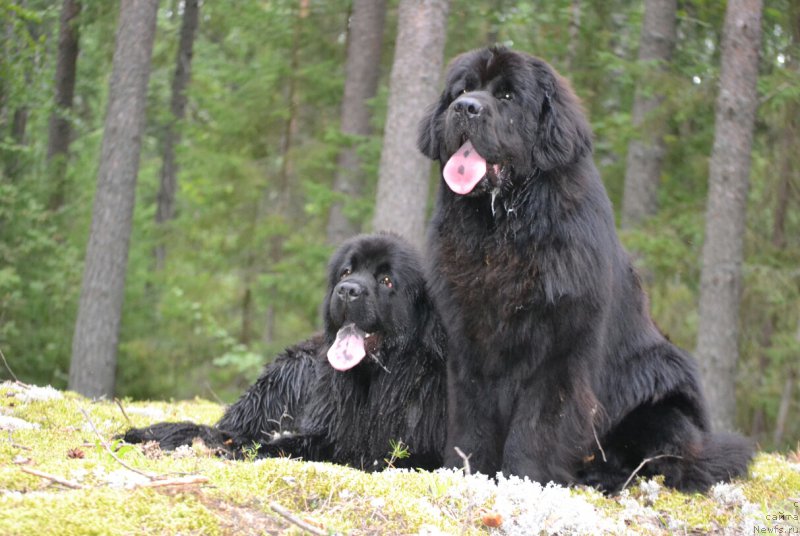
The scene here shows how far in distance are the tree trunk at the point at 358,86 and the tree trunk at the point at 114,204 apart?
134 inches

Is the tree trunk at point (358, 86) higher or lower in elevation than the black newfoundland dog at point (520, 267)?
higher

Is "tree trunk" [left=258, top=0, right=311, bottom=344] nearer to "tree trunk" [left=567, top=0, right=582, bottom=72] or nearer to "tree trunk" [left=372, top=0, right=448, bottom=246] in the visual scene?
"tree trunk" [left=567, top=0, right=582, bottom=72]

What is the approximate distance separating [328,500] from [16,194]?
1142cm

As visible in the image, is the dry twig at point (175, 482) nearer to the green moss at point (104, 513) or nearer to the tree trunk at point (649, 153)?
the green moss at point (104, 513)

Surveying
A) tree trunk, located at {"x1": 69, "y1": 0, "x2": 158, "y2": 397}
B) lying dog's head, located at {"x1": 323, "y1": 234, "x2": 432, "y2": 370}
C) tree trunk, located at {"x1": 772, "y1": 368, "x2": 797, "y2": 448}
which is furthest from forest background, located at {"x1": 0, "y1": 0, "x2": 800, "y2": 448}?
lying dog's head, located at {"x1": 323, "y1": 234, "x2": 432, "y2": 370}

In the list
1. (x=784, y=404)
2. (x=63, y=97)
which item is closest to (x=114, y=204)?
(x=63, y=97)

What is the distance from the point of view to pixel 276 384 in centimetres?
580

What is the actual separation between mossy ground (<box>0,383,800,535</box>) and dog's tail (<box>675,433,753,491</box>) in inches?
3.8

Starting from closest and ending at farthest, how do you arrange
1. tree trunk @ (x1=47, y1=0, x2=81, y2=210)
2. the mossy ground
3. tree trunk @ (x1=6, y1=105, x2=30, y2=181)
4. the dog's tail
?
the mossy ground
the dog's tail
tree trunk @ (x1=6, y1=105, x2=30, y2=181)
tree trunk @ (x1=47, y1=0, x2=81, y2=210)

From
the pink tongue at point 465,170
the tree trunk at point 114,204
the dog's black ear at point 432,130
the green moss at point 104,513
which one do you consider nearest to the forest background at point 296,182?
the tree trunk at point 114,204

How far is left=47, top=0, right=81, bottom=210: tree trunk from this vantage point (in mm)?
14117

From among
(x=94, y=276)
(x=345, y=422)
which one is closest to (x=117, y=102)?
(x=94, y=276)

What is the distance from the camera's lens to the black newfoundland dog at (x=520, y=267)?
165 inches

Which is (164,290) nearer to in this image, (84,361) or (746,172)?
(84,361)
